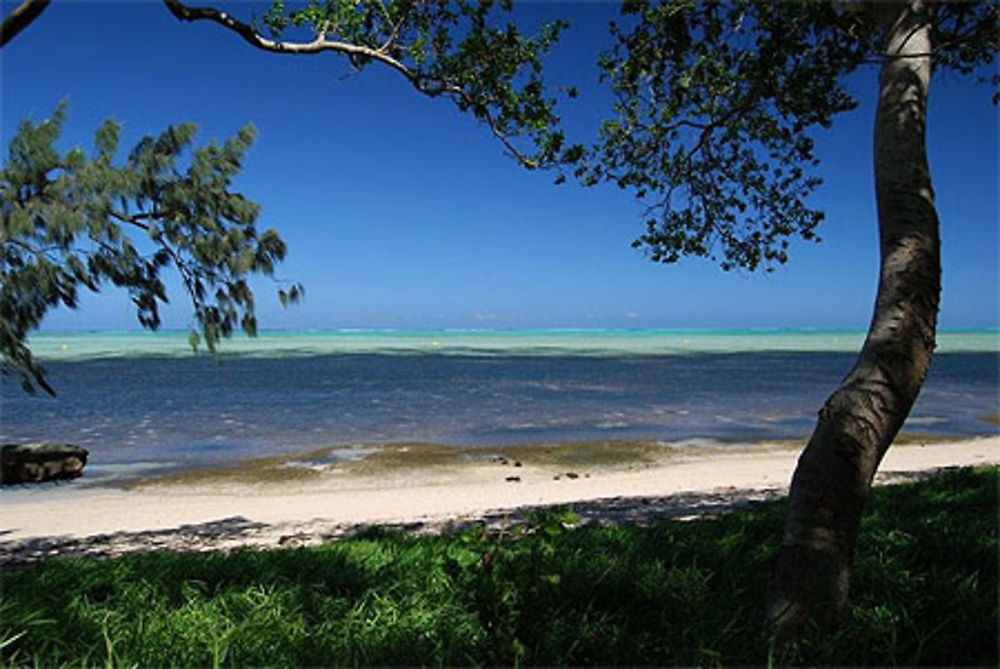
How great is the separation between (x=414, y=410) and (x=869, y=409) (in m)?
25.7

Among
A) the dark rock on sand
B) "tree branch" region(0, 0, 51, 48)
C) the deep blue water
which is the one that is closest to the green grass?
"tree branch" region(0, 0, 51, 48)

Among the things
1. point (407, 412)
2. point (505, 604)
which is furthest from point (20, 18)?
point (407, 412)

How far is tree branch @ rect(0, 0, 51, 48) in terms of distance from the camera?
3357 mm

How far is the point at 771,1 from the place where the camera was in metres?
6.22

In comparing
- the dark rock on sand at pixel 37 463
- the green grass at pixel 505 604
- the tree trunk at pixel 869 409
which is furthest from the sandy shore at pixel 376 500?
the tree trunk at pixel 869 409

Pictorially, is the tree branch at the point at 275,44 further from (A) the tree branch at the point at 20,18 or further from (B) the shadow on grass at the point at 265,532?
(B) the shadow on grass at the point at 265,532

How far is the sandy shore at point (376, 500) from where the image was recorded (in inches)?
346

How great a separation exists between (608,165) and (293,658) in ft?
18.6

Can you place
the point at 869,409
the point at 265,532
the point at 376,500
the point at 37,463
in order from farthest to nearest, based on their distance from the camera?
the point at 37,463
the point at 376,500
the point at 265,532
the point at 869,409

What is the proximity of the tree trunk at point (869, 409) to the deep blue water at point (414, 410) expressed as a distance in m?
16.7

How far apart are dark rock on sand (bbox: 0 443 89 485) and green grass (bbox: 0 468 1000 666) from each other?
12.0m

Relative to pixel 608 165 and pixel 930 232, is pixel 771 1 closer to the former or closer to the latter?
pixel 608 165

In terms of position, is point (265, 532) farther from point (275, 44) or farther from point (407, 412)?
point (407, 412)

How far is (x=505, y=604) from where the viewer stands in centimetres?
286
